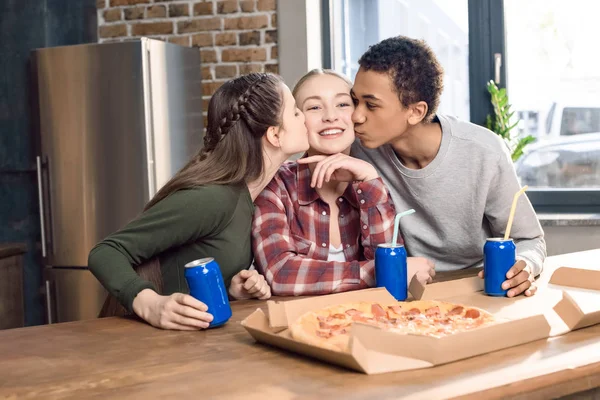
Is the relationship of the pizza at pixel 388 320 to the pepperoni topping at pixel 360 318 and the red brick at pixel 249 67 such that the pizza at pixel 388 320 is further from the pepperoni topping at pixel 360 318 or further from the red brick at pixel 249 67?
the red brick at pixel 249 67

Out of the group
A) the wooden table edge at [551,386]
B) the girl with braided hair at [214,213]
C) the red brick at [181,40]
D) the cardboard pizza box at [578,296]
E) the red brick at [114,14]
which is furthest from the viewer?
the red brick at [114,14]

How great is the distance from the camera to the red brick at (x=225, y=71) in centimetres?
411

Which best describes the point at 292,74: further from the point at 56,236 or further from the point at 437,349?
the point at 437,349

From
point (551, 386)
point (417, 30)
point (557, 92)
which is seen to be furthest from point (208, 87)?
point (551, 386)

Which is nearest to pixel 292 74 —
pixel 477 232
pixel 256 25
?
pixel 256 25

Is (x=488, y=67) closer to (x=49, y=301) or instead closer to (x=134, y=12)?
(x=134, y=12)

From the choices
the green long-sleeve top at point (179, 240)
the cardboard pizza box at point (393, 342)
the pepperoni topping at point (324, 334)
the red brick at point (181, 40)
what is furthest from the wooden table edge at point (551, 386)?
the red brick at point (181, 40)

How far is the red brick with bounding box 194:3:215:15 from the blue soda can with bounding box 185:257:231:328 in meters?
2.87

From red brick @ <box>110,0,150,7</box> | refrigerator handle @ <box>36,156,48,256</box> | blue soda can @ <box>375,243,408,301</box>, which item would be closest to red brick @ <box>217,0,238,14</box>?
red brick @ <box>110,0,150,7</box>

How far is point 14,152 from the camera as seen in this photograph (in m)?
4.19

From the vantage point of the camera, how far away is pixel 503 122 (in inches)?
151

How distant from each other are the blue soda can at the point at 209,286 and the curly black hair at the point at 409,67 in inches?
36.0

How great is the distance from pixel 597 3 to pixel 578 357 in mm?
3017

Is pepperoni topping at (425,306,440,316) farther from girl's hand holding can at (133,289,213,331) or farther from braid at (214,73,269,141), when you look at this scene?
braid at (214,73,269,141)
